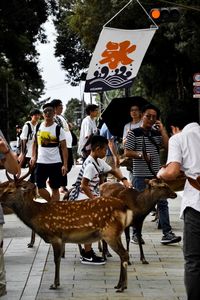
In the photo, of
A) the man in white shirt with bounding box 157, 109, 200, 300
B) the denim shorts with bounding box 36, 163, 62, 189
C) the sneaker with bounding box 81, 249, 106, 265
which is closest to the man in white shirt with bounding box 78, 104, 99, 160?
the denim shorts with bounding box 36, 163, 62, 189

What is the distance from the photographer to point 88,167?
26.3 feet

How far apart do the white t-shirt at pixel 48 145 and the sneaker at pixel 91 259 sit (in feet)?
6.96

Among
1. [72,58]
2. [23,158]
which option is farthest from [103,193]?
[72,58]

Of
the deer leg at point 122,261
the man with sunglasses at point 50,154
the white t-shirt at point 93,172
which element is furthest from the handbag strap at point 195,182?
the man with sunglasses at point 50,154

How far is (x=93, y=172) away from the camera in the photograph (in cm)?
802

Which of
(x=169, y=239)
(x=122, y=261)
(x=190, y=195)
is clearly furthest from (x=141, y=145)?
(x=190, y=195)

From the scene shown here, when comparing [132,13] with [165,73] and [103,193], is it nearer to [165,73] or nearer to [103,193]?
[165,73]

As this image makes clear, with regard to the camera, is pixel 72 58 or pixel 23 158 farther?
pixel 72 58

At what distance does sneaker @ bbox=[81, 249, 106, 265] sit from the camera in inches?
315

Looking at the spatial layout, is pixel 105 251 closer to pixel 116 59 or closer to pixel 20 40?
pixel 116 59

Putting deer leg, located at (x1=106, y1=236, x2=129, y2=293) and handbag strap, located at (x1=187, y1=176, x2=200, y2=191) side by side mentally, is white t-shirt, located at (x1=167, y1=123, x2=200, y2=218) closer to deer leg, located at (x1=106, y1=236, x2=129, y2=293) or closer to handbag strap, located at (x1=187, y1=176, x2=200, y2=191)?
handbag strap, located at (x1=187, y1=176, x2=200, y2=191)

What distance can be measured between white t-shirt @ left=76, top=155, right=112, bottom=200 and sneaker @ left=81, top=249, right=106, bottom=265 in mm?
638

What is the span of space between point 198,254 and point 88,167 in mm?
2825

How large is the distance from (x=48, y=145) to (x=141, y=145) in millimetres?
1361
